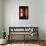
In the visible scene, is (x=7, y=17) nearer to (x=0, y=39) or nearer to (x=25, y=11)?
(x=25, y=11)

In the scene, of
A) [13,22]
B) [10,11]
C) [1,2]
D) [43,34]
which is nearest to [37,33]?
[43,34]

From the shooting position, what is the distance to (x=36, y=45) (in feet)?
7.00

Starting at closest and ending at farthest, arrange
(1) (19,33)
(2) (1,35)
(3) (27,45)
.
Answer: (3) (27,45), (2) (1,35), (1) (19,33)

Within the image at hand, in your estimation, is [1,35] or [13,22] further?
[13,22]

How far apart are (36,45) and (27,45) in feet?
0.50

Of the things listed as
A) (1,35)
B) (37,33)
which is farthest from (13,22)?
(1,35)

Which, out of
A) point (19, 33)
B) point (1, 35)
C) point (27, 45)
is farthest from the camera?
point (19, 33)

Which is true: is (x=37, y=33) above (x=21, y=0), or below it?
below

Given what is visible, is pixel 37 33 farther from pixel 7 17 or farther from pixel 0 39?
pixel 0 39

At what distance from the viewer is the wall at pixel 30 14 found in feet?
17.0

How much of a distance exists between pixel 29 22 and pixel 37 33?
1.83 ft

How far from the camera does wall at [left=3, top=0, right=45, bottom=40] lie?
519 centimetres

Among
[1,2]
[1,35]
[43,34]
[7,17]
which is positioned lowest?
[43,34]

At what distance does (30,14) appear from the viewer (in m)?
5.24
